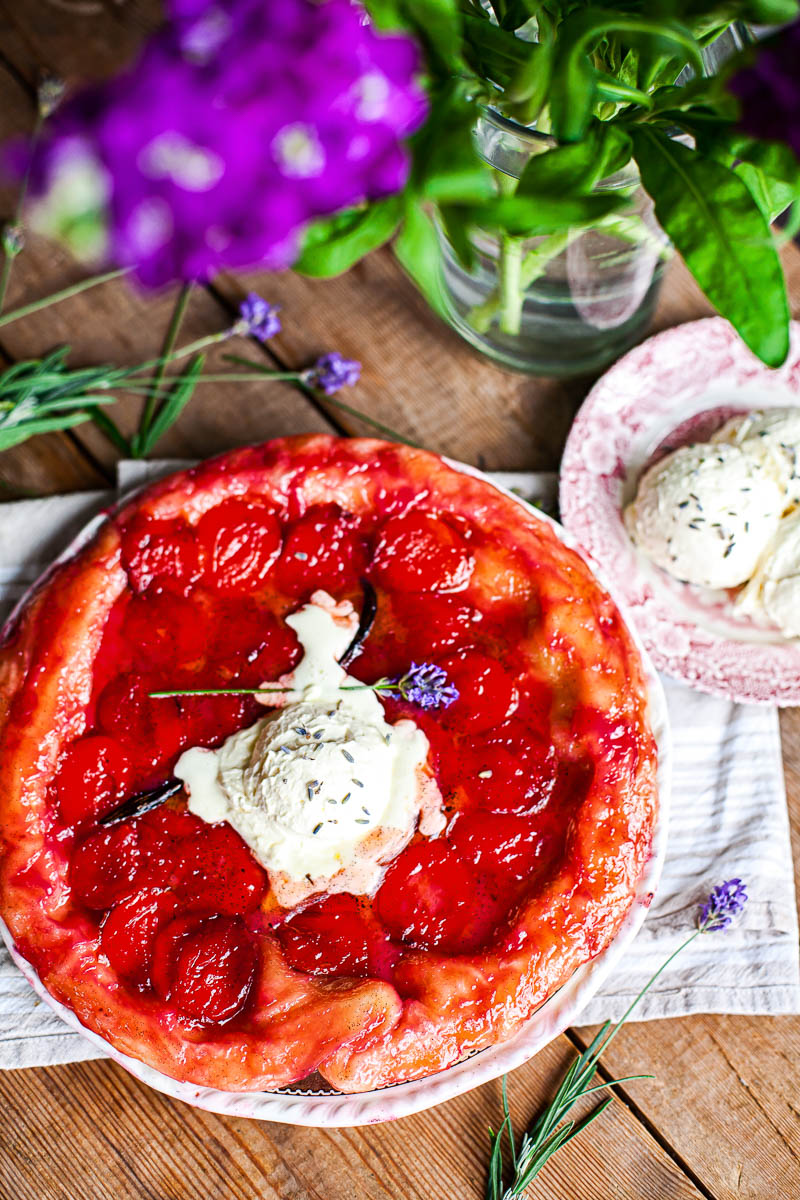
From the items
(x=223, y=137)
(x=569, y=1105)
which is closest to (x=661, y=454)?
(x=569, y=1105)

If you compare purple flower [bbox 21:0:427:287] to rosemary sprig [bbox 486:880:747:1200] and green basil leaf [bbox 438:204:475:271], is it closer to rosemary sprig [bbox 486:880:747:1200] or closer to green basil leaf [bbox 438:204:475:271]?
green basil leaf [bbox 438:204:475:271]

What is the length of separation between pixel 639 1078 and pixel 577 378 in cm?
132

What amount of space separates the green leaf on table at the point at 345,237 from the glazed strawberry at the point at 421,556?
0.64 m

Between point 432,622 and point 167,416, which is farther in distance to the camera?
point 167,416

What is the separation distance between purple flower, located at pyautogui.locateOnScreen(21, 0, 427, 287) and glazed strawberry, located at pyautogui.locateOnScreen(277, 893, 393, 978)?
1085mm

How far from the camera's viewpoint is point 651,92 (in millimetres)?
1239

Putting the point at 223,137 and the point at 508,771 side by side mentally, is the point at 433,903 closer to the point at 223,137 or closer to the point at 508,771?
the point at 508,771

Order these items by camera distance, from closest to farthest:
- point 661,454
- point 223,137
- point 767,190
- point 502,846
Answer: point 223,137
point 767,190
point 502,846
point 661,454

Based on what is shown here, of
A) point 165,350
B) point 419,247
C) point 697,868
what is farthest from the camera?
point 165,350

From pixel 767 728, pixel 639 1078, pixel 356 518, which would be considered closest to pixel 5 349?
pixel 356 518

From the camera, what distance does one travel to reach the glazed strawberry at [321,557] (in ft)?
5.62

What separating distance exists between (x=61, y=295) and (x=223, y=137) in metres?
1.39

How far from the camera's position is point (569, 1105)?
5.66 feet

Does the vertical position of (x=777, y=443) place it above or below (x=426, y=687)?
below
